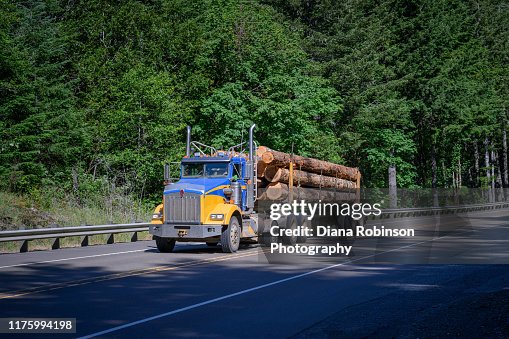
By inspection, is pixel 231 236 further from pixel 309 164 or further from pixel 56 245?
pixel 56 245

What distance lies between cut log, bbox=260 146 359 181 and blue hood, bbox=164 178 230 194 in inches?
85.1

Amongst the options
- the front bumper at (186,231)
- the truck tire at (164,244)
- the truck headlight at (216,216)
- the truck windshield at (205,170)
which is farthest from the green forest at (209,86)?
the truck headlight at (216,216)

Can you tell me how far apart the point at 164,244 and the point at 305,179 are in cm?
627

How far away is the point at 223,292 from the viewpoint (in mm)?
12148

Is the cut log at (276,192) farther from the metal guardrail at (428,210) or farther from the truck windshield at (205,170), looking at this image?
the metal guardrail at (428,210)

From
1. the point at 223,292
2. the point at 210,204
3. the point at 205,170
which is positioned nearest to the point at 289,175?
the point at 205,170

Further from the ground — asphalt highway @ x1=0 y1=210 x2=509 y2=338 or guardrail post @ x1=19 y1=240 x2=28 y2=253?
guardrail post @ x1=19 y1=240 x2=28 y2=253

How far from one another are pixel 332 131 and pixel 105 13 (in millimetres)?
19135

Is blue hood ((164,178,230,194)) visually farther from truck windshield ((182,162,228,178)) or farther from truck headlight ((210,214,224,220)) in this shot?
truck headlight ((210,214,224,220))

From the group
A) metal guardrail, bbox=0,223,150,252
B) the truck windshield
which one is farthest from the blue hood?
metal guardrail, bbox=0,223,150,252

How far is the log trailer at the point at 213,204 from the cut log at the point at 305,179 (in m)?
0.54

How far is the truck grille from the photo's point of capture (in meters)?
19.5

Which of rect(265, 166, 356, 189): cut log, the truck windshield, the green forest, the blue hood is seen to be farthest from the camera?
the green forest

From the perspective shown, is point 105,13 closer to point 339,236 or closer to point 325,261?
point 339,236
